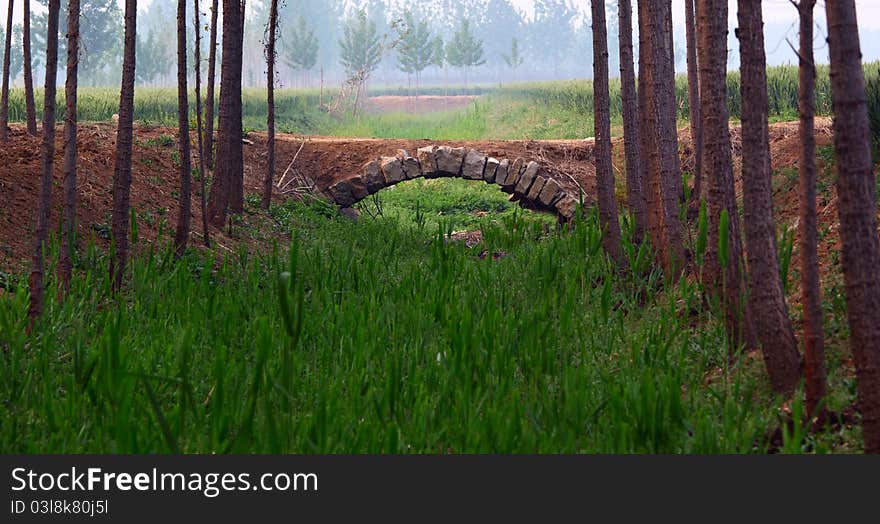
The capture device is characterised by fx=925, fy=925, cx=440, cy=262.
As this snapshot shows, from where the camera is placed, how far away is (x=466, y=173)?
14938 mm

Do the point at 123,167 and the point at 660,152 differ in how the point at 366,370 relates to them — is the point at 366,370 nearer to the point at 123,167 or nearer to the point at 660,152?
the point at 123,167

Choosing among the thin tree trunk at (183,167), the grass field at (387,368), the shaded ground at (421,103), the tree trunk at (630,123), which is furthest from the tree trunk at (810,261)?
the shaded ground at (421,103)

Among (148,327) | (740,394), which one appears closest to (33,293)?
(148,327)

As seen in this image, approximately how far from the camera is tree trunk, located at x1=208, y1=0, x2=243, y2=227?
1158 cm

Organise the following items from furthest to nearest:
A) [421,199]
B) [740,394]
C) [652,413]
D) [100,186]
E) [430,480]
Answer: [421,199], [100,186], [740,394], [652,413], [430,480]

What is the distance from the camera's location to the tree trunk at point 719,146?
Result: 5707mm

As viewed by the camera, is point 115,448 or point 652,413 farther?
point 652,413

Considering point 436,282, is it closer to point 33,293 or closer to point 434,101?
point 33,293

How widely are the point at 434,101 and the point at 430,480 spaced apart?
5935 centimetres

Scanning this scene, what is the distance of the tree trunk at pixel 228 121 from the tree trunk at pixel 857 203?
28.5ft

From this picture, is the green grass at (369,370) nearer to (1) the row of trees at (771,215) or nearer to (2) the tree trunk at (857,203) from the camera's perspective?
(1) the row of trees at (771,215)

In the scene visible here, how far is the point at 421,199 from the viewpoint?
19938 mm

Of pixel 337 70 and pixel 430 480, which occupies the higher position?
pixel 337 70

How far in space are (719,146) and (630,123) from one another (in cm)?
399
